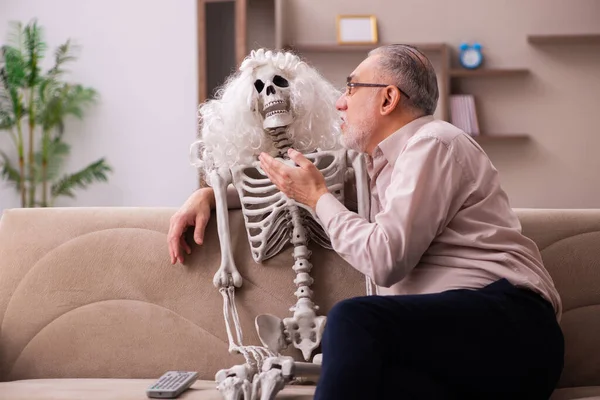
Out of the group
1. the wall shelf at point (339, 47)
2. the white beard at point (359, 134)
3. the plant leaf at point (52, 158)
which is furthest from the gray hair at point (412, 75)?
the plant leaf at point (52, 158)

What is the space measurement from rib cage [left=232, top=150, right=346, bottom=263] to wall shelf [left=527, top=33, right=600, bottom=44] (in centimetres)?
355

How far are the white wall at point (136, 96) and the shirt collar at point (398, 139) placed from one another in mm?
3849

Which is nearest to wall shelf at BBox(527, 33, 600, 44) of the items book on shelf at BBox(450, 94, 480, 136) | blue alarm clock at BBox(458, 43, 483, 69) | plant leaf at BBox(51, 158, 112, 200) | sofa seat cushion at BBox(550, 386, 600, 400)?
blue alarm clock at BBox(458, 43, 483, 69)

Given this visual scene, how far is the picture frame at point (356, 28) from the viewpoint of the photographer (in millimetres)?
5434

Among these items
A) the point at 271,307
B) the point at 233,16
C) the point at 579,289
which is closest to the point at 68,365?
the point at 271,307

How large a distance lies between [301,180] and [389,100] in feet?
0.97

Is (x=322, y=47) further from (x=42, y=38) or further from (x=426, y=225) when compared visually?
(x=426, y=225)

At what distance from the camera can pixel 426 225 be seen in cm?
169

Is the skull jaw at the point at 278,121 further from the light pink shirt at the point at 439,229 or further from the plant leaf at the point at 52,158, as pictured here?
the plant leaf at the point at 52,158

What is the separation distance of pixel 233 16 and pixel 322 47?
708 millimetres

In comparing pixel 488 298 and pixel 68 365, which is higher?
pixel 488 298

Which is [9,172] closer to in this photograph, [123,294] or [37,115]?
[37,115]

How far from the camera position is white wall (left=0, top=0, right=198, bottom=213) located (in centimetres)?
566

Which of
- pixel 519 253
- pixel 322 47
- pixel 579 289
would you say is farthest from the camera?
pixel 322 47
